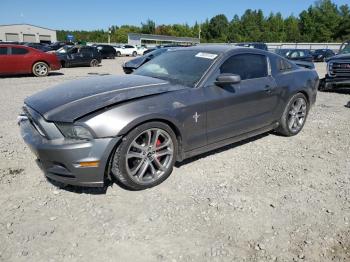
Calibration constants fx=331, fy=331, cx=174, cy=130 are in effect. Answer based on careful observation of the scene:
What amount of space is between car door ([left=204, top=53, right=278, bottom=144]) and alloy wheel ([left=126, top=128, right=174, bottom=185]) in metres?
0.64

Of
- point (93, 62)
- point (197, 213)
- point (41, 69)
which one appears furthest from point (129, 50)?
point (197, 213)

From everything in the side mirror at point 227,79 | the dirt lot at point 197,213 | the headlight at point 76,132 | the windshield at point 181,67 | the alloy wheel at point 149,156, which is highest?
the windshield at point 181,67

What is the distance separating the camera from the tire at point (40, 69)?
14657 mm

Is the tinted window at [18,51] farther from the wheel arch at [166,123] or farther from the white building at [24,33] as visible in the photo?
the white building at [24,33]

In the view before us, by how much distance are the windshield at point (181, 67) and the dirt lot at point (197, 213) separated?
115cm

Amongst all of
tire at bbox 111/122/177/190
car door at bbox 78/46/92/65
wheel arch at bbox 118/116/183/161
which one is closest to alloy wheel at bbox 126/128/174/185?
tire at bbox 111/122/177/190

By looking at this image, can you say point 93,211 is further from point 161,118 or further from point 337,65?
point 337,65

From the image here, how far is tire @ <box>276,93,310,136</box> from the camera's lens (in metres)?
5.54

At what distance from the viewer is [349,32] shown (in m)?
78.3

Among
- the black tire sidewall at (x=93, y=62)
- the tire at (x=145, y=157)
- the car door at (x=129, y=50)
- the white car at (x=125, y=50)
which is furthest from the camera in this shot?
the car door at (x=129, y=50)

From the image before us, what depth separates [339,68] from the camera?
10398 mm

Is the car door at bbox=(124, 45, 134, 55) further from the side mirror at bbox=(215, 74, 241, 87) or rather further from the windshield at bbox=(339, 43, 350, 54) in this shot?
the side mirror at bbox=(215, 74, 241, 87)

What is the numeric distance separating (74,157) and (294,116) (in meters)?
4.04

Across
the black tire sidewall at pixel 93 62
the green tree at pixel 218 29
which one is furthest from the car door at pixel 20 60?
the green tree at pixel 218 29
